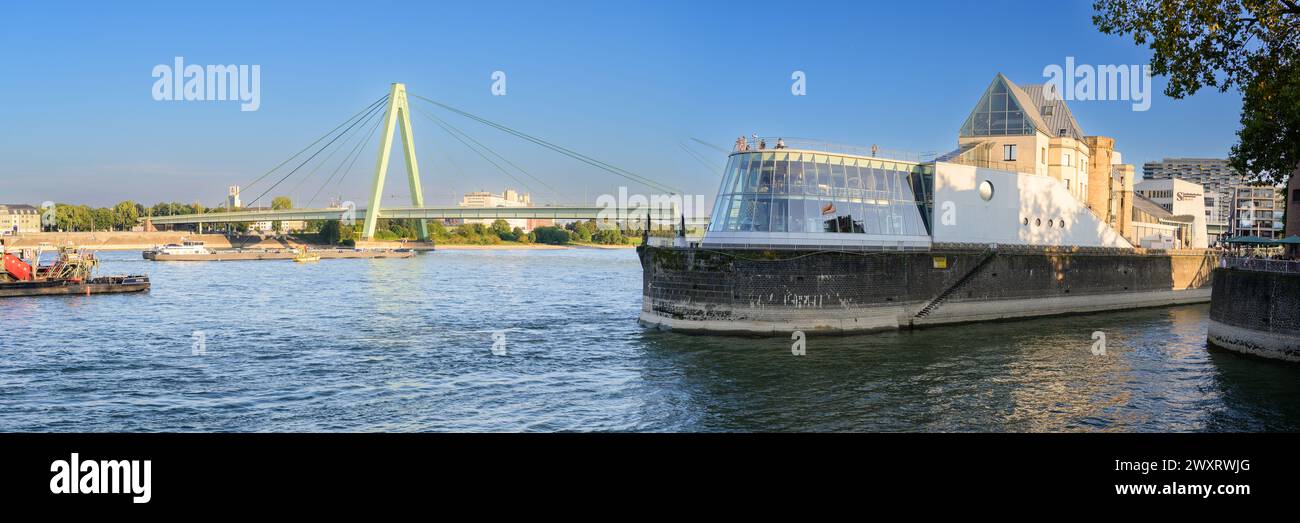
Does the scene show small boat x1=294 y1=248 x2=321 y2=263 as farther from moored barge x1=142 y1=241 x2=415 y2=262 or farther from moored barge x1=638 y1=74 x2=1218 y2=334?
moored barge x1=638 y1=74 x2=1218 y2=334

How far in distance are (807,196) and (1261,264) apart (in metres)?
17.1

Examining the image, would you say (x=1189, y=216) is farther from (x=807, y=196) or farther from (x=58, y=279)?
(x=58, y=279)

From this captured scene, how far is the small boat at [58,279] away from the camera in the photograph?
53.7 m

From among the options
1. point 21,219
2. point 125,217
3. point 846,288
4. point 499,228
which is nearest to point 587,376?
point 846,288

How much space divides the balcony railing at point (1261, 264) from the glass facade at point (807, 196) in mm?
14297

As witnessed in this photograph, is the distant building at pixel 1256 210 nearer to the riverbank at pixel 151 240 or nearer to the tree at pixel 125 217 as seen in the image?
the riverbank at pixel 151 240

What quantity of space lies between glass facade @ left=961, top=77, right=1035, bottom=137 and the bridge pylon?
8608 cm

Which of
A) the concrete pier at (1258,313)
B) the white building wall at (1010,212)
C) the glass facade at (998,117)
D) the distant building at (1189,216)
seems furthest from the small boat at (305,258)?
the concrete pier at (1258,313)

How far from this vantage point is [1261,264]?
2955 cm

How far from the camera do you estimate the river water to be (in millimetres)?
20609
